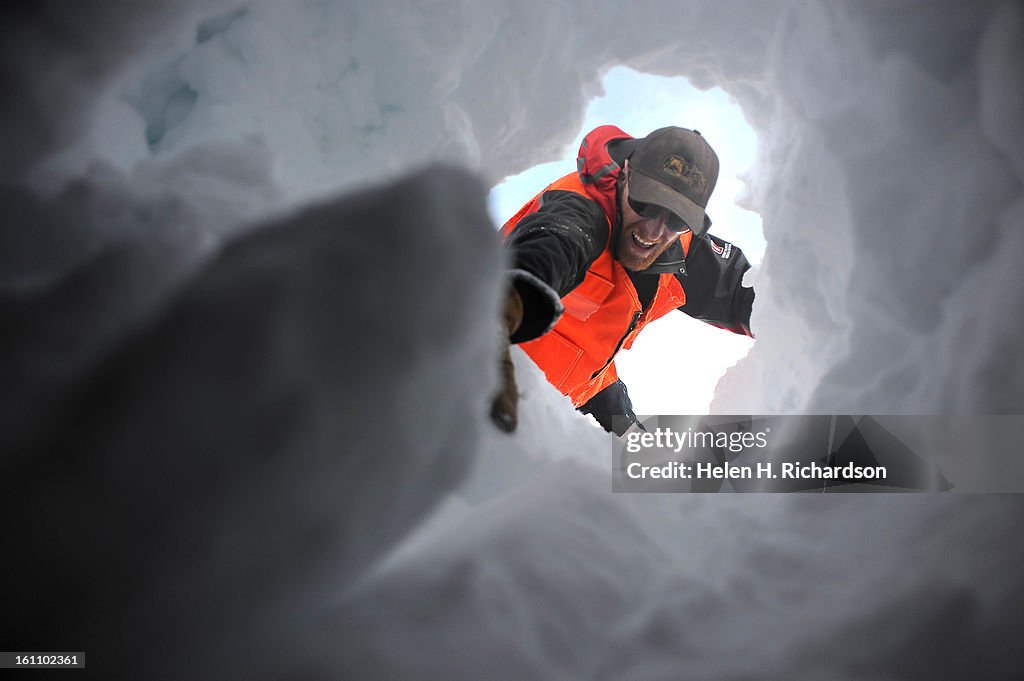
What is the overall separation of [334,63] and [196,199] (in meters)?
0.89

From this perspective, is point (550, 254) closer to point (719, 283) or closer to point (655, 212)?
point (655, 212)

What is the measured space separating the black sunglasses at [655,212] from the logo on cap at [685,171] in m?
0.10

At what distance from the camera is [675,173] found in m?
1.48

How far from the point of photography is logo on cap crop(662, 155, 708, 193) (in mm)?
1488

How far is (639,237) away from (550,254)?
0.66 m

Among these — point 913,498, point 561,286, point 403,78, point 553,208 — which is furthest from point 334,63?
point 913,498

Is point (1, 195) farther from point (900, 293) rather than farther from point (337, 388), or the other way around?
point (900, 293)

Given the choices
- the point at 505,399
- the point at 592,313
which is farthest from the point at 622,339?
the point at 505,399

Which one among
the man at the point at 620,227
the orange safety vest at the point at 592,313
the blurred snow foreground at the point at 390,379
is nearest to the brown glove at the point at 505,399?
the blurred snow foreground at the point at 390,379

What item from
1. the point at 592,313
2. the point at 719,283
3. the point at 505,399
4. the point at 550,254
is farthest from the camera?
the point at 719,283

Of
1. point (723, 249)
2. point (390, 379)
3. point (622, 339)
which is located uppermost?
point (723, 249)

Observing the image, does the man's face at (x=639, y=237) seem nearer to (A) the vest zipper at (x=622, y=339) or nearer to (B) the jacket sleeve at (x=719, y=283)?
(A) the vest zipper at (x=622, y=339)

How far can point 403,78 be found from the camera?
5.01 ft

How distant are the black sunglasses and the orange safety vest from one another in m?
0.07
